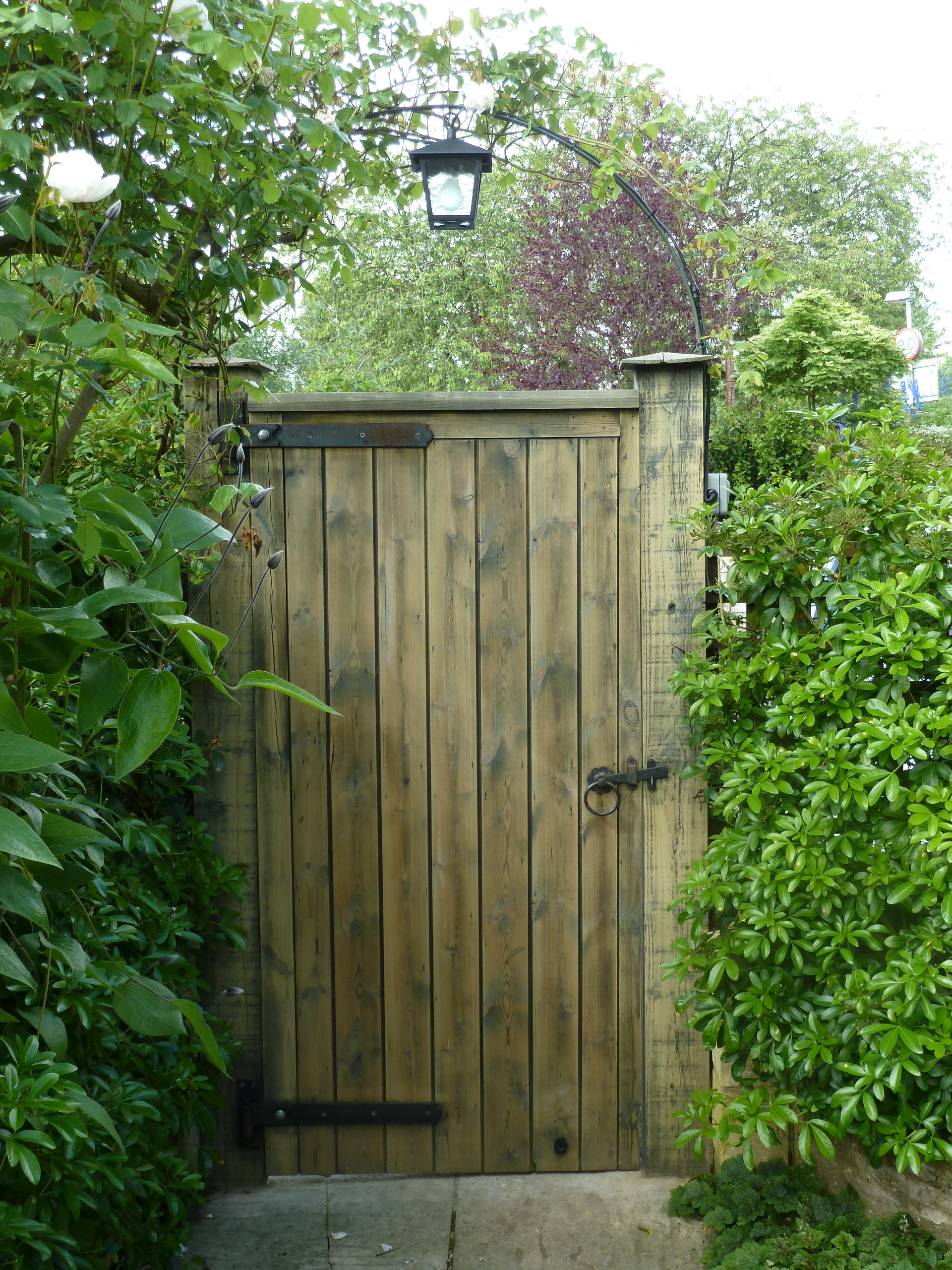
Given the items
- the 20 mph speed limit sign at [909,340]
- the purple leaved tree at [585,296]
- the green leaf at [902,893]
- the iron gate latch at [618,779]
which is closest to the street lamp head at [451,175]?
the iron gate latch at [618,779]

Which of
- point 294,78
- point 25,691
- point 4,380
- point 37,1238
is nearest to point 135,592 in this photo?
point 25,691

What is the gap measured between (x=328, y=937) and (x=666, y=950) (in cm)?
77

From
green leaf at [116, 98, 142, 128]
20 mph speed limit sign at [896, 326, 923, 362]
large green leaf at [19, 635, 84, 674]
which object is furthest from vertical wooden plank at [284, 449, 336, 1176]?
20 mph speed limit sign at [896, 326, 923, 362]

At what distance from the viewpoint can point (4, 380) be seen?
1.04m

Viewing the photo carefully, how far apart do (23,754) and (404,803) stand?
1.56 meters

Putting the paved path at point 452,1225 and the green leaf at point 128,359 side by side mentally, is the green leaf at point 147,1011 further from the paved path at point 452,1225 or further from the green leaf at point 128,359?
the paved path at point 452,1225

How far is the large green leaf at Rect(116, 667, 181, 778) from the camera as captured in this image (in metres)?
0.73

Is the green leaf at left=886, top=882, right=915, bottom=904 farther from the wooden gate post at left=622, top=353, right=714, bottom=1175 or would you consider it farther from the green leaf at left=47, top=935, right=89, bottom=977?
the green leaf at left=47, top=935, right=89, bottom=977

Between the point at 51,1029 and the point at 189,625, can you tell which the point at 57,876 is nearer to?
the point at 51,1029

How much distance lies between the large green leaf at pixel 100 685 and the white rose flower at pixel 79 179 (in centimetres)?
47

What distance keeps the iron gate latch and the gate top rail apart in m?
0.81

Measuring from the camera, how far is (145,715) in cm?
75

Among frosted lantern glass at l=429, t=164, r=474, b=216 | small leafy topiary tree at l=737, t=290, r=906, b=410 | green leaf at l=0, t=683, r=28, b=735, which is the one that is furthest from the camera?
small leafy topiary tree at l=737, t=290, r=906, b=410

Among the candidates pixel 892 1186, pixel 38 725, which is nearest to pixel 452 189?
pixel 38 725
